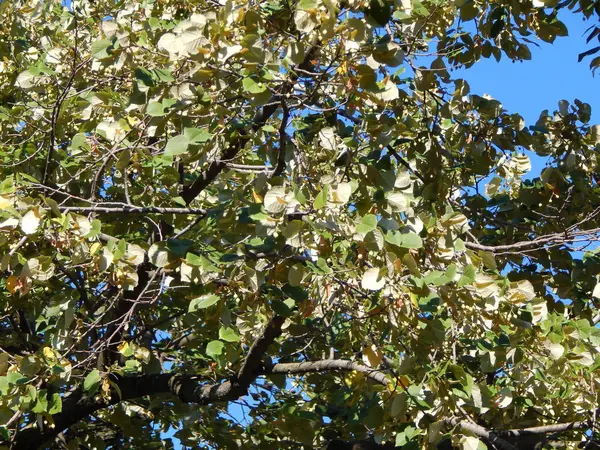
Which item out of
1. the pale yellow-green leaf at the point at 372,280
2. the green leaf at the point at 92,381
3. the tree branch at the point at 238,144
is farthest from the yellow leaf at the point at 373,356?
the green leaf at the point at 92,381

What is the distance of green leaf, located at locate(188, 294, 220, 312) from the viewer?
3.22m

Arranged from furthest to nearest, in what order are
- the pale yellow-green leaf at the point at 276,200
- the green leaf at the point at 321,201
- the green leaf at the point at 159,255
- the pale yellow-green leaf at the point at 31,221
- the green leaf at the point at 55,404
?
the green leaf at the point at 55,404, the green leaf at the point at 159,255, the pale yellow-green leaf at the point at 31,221, the pale yellow-green leaf at the point at 276,200, the green leaf at the point at 321,201

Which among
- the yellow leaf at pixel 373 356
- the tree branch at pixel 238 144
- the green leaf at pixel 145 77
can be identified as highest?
the tree branch at pixel 238 144

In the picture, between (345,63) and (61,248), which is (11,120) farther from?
(345,63)

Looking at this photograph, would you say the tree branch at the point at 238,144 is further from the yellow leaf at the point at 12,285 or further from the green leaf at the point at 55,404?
the green leaf at the point at 55,404

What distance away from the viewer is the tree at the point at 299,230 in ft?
10.1

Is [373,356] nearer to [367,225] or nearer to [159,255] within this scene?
[367,225]

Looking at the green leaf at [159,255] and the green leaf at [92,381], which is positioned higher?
the green leaf at [159,255]

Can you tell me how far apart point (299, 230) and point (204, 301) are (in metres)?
0.54

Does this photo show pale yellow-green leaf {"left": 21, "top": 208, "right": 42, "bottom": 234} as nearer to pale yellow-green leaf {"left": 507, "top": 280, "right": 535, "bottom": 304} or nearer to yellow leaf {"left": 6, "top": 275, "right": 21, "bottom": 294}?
yellow leaf {"left": 6, "top": 275, "right": 21, "bottom": 294}

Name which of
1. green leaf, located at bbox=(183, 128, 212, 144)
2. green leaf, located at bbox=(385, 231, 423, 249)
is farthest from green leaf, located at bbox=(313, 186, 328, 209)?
green leaf, located at bbox=(183, 128, 212, 144)

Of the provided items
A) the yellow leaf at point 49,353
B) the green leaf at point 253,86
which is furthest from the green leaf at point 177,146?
the yellow leaf at point 49,353

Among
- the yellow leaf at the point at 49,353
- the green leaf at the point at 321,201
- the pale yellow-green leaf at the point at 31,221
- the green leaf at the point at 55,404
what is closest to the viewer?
the green leaf at the point at 321,201

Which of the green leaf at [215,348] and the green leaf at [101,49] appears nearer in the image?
the green leaf at [101,49]
